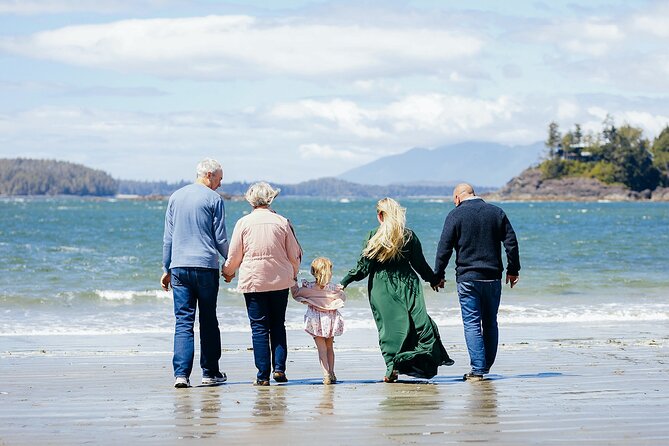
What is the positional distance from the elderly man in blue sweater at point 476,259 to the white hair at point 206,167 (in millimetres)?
1982

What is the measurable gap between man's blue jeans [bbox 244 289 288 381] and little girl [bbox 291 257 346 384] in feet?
0.79

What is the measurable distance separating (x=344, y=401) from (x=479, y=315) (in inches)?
73.2

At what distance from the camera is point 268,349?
8367mm

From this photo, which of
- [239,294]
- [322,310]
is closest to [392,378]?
[322,310]

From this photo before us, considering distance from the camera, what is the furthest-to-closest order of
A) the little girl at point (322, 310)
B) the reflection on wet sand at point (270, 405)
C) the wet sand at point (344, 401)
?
the little girl at point (322, 310) → the reflection on wet sand at point (270, 405) → the wet sand at point (344, 401)

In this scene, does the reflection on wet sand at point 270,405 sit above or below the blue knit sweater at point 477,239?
below

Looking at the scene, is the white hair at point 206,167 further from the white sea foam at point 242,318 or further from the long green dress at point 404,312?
the white sea foam at point 242,318

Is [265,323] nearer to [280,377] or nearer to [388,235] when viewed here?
[280,377]

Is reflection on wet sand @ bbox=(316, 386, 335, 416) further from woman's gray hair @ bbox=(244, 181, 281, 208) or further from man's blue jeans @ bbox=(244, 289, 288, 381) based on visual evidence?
woman's gray hair @ bbox=(244, 181, 281, 208)

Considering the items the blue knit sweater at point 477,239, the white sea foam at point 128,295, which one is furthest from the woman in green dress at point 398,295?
the white sea foam at point 128,295

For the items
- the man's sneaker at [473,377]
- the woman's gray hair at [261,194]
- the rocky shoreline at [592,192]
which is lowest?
the man's sneaker at [473,377]

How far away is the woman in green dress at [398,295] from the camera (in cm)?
834

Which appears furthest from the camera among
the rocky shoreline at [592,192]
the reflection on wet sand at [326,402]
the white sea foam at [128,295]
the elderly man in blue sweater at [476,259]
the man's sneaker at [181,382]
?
the rocky shoreline at [592,192]

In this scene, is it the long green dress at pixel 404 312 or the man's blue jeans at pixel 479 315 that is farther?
→ the man's blue jeans at pixel 479 315
